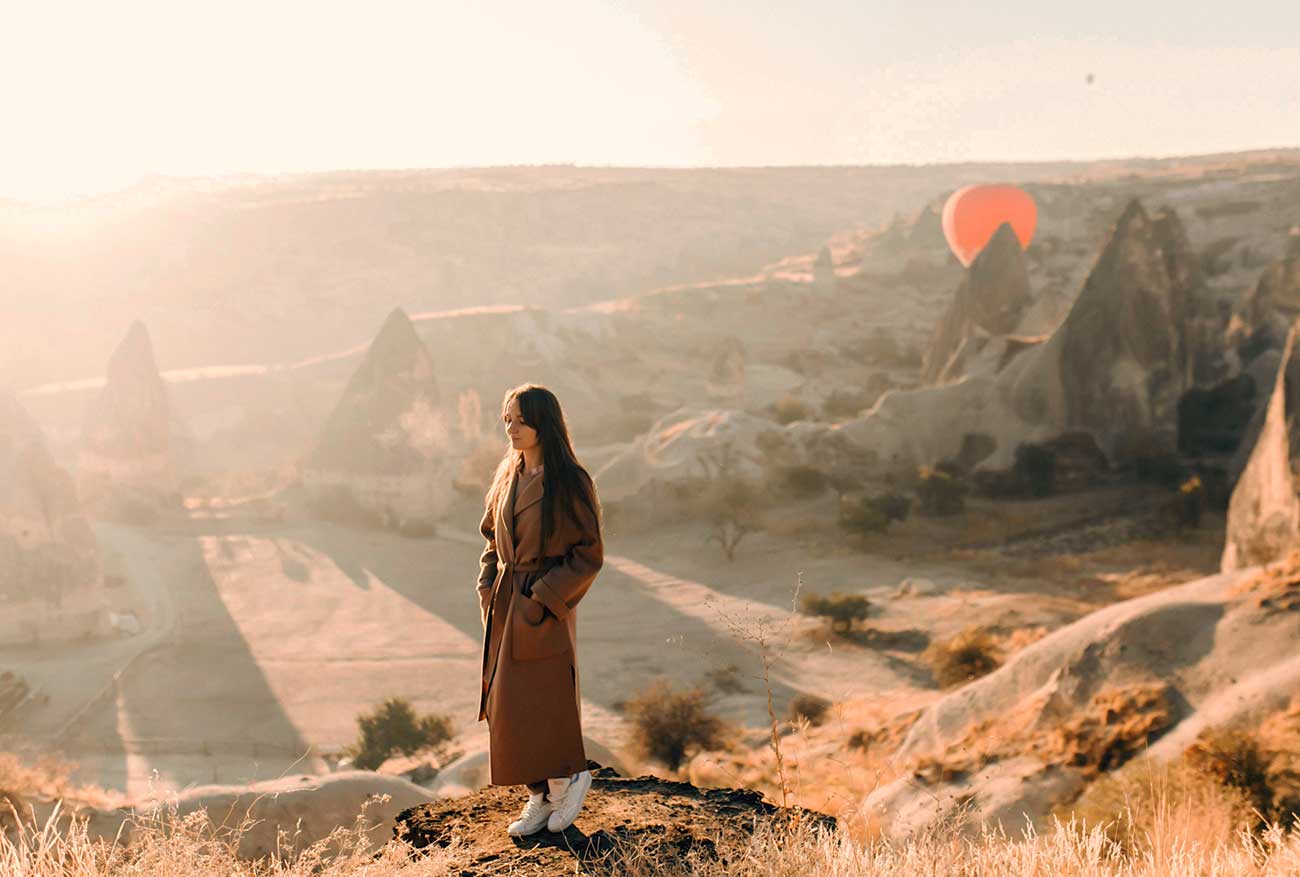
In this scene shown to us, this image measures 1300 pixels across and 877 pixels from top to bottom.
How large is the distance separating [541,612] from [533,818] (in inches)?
39.9

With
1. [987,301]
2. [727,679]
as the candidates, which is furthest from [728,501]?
[987,301]

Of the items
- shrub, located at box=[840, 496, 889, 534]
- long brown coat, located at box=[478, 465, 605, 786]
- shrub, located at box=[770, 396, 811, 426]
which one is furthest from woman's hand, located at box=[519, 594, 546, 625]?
shrub, located at box=[770, 396, 811, 426]

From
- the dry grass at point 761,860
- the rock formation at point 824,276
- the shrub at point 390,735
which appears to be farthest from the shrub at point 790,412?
the dry grass at point 761,860

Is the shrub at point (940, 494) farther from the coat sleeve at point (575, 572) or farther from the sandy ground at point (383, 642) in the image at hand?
the coat sleeve at point (575, 572)

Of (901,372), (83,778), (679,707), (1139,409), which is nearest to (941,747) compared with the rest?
(679,707)

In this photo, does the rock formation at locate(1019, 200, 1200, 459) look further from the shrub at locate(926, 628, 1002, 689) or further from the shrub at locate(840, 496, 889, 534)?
the shrub at locate(926, 628, 1002, 689)

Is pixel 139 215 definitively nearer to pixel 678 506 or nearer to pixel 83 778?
pixel 678 506

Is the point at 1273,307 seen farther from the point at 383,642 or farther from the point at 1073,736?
the point at 383,642

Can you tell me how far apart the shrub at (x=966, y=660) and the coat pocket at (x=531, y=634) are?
10588mm

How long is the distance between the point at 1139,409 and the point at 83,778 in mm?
22660

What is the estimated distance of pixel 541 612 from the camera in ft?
15.8

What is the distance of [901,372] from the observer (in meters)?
42.4

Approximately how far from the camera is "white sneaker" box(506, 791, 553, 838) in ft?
16.0

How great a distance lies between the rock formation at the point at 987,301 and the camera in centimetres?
3102
